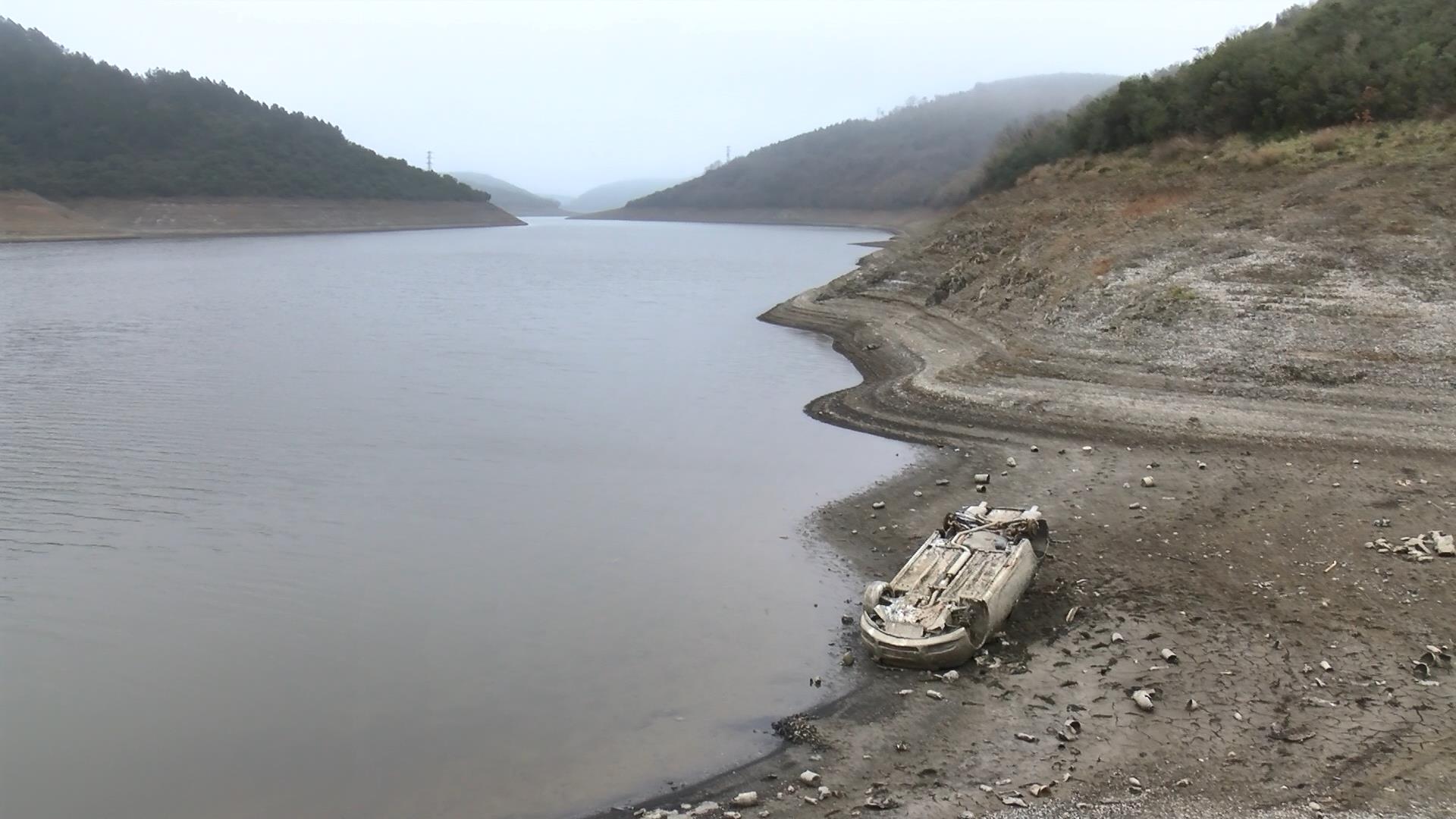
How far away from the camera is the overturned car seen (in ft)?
26.4

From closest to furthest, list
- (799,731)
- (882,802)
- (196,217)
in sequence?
(882,802) < (799,731) < (196,217)

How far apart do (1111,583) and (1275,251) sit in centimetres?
1250

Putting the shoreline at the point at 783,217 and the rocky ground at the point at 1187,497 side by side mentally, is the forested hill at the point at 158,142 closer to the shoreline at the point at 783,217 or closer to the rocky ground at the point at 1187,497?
the shoreline at the point at 783,217

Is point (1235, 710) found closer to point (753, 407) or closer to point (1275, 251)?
point (753, 407)

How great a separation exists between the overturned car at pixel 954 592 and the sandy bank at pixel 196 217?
226ft

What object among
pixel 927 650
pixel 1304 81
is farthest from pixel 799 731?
pixel 1304 81

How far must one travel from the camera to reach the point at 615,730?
24.3 feet

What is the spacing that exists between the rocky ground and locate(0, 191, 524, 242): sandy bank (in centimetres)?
5949

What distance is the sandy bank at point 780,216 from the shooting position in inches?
3991

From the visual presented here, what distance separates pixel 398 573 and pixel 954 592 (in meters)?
5.05

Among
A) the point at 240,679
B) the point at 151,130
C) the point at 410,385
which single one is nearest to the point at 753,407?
the point at 410,385

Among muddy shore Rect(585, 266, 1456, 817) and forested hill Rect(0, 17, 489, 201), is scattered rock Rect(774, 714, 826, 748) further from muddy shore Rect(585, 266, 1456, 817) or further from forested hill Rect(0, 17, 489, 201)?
forested hill Rect(0, 17, 489, 201)

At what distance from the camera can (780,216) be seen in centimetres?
12256

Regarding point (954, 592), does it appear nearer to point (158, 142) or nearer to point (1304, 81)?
point (1304, 81)
